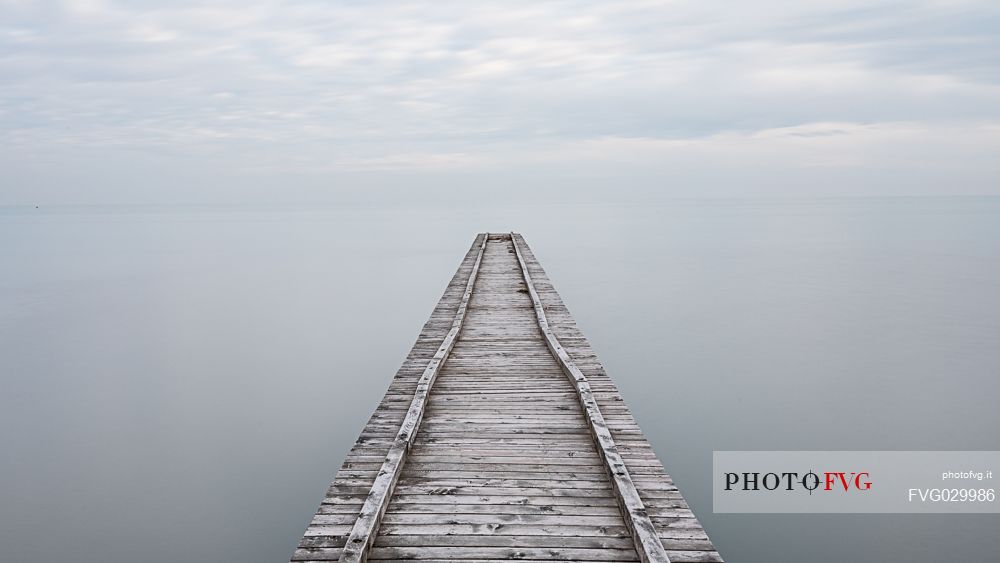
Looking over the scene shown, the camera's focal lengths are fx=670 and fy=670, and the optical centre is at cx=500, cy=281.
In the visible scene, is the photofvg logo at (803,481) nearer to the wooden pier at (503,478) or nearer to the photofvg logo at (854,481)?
the photofvg logo at (854,481)

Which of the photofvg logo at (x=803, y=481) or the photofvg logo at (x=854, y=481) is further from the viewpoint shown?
→ the photofvg logo at (x=803, y=481)

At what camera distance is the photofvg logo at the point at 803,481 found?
8836 millimetres

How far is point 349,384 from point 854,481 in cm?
1023

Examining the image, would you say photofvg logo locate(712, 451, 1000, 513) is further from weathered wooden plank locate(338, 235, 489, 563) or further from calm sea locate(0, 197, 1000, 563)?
weathered wooden plank locate(338, 235, 489, 563)

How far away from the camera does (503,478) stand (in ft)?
17.5

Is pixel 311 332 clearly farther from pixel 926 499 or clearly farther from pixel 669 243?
pixel 669 243

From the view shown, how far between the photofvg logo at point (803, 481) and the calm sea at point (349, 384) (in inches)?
17.8

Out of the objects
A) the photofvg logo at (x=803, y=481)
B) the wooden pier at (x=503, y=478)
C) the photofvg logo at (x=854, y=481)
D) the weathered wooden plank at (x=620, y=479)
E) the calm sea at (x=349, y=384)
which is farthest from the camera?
the photofvg logo at (x=803, y=481)

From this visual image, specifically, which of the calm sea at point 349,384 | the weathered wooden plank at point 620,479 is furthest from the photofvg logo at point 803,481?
the weathered wooden plank at point 620,479

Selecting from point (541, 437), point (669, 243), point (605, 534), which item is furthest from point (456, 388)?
point (669, 243)

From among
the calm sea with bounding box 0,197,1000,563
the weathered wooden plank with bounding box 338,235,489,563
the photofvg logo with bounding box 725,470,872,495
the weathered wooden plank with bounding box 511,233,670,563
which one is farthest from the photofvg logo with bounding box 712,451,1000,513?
the weathered wooden plank with bounding box 338,235,489,563

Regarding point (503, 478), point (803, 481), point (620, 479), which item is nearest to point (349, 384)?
point (803, 481)

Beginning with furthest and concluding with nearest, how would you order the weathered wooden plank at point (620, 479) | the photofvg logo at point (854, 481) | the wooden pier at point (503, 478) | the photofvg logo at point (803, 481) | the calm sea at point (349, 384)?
the photofvg logo at point (803, 481)
the photofvg logo at point (854, 481)
the calm sea at point (349, 384)
the wooden pier at point (503, 478)
the weathered wooden plank at point (620, 479)

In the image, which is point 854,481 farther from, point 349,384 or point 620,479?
point 349,384
